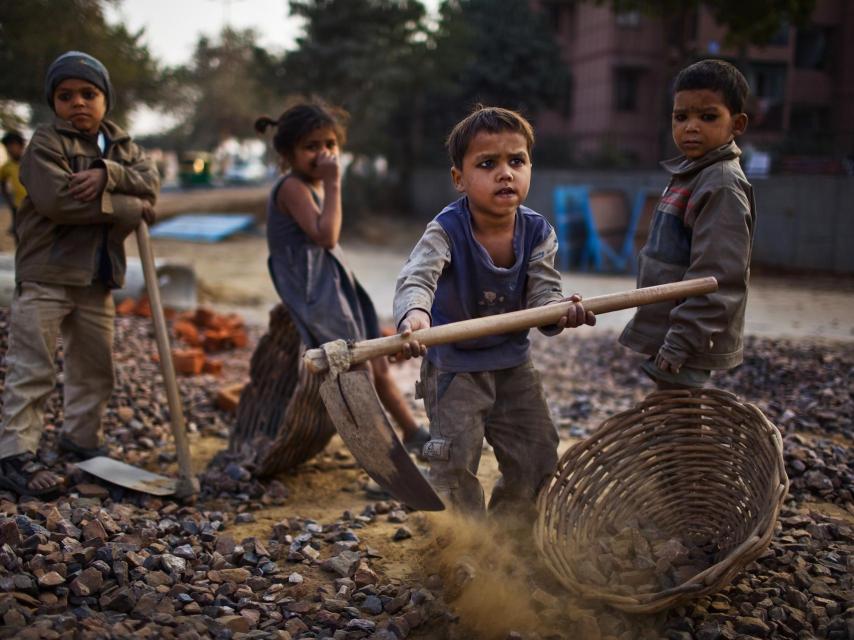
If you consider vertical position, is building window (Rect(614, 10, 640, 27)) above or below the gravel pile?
above

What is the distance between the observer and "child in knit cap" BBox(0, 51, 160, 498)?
11.0 ft

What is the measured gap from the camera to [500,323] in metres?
2.38

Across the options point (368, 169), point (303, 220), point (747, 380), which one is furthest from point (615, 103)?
point (303, 220)

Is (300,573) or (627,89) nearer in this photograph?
(300,573)

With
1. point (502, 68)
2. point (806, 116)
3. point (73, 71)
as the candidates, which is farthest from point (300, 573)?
point (806, 116)

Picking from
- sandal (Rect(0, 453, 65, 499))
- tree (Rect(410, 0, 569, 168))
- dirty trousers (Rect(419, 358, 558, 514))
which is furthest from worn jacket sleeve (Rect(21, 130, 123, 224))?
tree (Rect(410, 0, 569, 168))

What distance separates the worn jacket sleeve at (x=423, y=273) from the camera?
2498mm

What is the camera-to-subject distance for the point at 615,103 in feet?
77.9

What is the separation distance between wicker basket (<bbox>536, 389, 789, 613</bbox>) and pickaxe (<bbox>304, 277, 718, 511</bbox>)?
2.10ft

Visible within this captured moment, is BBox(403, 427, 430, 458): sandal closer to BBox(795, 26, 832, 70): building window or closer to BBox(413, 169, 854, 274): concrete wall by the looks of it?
BBox(413, 169, 854, 274): concrete wall

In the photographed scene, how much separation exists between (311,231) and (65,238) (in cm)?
109

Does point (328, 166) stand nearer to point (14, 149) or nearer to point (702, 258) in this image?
point (702, 258)

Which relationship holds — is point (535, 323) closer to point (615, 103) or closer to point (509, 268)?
point (509, 268)

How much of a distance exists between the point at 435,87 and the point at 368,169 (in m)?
4.23
